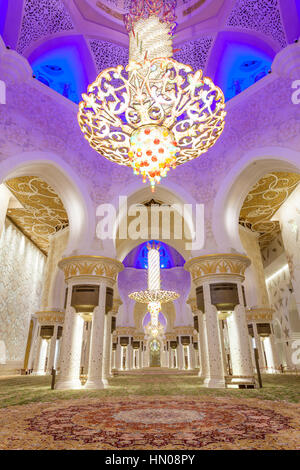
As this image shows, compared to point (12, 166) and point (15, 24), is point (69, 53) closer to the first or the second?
point (15, 24)

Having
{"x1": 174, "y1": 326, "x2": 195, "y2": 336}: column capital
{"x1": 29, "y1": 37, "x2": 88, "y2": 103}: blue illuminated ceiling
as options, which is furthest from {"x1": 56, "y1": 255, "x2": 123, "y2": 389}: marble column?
{"x1": 174, "y1": 326, "x2": 195, "y2": 336}: column capital

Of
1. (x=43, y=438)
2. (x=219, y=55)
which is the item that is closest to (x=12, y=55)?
(x=219, y=55)

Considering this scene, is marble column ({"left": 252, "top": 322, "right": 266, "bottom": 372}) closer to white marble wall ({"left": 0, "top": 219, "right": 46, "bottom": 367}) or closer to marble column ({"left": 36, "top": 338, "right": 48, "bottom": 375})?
marble column ({"left": 36, "top": 338, "right": 48, "bottom": 375})

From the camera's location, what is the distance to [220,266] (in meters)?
5.62

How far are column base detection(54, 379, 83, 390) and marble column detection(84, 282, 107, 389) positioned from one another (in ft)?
0.60

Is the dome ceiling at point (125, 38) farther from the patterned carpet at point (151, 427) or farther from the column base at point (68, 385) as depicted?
the patterned carpet at point (151, 427)

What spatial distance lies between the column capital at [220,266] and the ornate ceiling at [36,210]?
506 centimetres

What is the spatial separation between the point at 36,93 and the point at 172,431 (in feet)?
21.1

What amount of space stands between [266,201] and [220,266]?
14.8 feet

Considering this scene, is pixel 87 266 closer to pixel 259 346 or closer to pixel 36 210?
pixel 36 210

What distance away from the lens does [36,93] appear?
5.86m
